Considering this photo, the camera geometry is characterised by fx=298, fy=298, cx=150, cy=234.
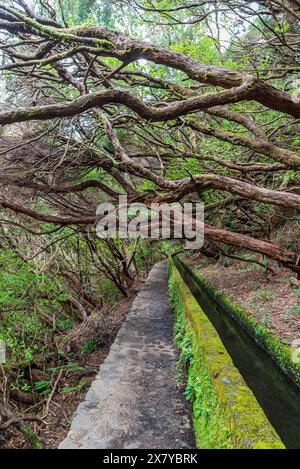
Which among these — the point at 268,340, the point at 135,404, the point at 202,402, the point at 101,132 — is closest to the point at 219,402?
the point at 202,402

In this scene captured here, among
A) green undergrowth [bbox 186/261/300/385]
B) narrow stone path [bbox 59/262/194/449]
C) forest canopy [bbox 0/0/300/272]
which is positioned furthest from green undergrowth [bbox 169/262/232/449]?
forest canopy [bbox 0/0/300/272]

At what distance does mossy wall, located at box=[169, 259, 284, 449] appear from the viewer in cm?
246

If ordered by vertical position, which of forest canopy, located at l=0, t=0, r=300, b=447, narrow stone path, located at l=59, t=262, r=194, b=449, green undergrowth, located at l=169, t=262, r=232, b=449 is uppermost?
forest canopy, located at l=0, t=0, r=300, b=447

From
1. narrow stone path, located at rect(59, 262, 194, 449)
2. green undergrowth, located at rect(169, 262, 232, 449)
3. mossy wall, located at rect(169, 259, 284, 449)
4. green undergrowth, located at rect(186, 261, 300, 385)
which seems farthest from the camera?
green undergrowth, located at rect(186, 261, 300, 385)

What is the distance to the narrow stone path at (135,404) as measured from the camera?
329 cm

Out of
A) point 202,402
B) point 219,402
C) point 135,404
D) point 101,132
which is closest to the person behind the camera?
point 219,402

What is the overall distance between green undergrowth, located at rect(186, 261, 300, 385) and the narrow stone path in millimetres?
1839

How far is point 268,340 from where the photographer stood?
18.9 ft

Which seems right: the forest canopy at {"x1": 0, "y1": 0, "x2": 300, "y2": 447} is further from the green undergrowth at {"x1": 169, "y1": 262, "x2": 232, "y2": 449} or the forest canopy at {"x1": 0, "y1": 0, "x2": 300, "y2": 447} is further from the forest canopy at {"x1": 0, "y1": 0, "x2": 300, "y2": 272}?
the green undergrowth at {"x1": 169, "y1": 262, "x2": 232, "y2": 449}

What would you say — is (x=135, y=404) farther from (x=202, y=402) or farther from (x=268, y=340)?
(x=268, y=340)

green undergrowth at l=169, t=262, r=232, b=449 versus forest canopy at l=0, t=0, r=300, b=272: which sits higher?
forest canopy at l=0, t=0, r=300, b=272

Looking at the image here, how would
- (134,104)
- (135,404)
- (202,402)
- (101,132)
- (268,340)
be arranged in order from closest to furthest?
(134,104), (202,402), (135,404), (268,340), (101,132)

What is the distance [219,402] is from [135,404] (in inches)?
55.7
